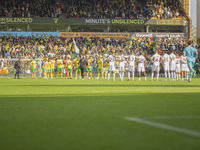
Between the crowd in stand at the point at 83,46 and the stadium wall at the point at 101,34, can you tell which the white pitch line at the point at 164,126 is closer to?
the crowd in stand at the point at 83,46

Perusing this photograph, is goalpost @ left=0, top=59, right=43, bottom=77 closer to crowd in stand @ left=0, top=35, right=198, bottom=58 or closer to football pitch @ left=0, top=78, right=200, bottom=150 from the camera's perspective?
crowd in stand @ left=0, top=35, right=198, bottom=58

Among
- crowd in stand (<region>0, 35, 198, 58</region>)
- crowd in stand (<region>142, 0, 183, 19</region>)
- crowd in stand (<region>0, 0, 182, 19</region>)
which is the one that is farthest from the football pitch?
crowd in stand (<region>142, 0, 183, 19</region>)

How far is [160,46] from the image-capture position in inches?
2026

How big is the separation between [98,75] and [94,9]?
26076 millimetres

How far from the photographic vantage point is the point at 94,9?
5803 centimetres

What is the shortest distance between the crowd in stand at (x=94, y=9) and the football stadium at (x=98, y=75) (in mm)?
159

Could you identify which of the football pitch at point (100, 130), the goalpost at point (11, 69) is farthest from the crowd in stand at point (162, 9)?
the football pitch at point (100, 130)

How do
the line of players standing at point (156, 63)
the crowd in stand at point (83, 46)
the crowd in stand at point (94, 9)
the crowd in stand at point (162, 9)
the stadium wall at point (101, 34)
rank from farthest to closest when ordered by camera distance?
the crowd in stand at point (162, 9) → the crowd in stand at point (94, 9) → the stadium wall at point (101, 34) → the crowd in stand at point (83, 46) → the line of players standing at point (156, 63)

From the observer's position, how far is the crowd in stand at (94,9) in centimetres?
5516

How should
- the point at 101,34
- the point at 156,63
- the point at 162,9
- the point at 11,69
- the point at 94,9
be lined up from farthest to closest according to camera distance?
the point at 162,9
the point at 94,9
the point at 101,34
the point at 11,69
the point at 156,63

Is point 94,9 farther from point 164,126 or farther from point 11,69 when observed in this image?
point 164,126

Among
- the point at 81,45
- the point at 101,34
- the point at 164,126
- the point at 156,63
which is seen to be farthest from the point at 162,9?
the point at 164,126

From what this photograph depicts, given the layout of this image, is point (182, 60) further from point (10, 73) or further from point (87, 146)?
point (87, 146)

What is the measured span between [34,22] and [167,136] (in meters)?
52.6
